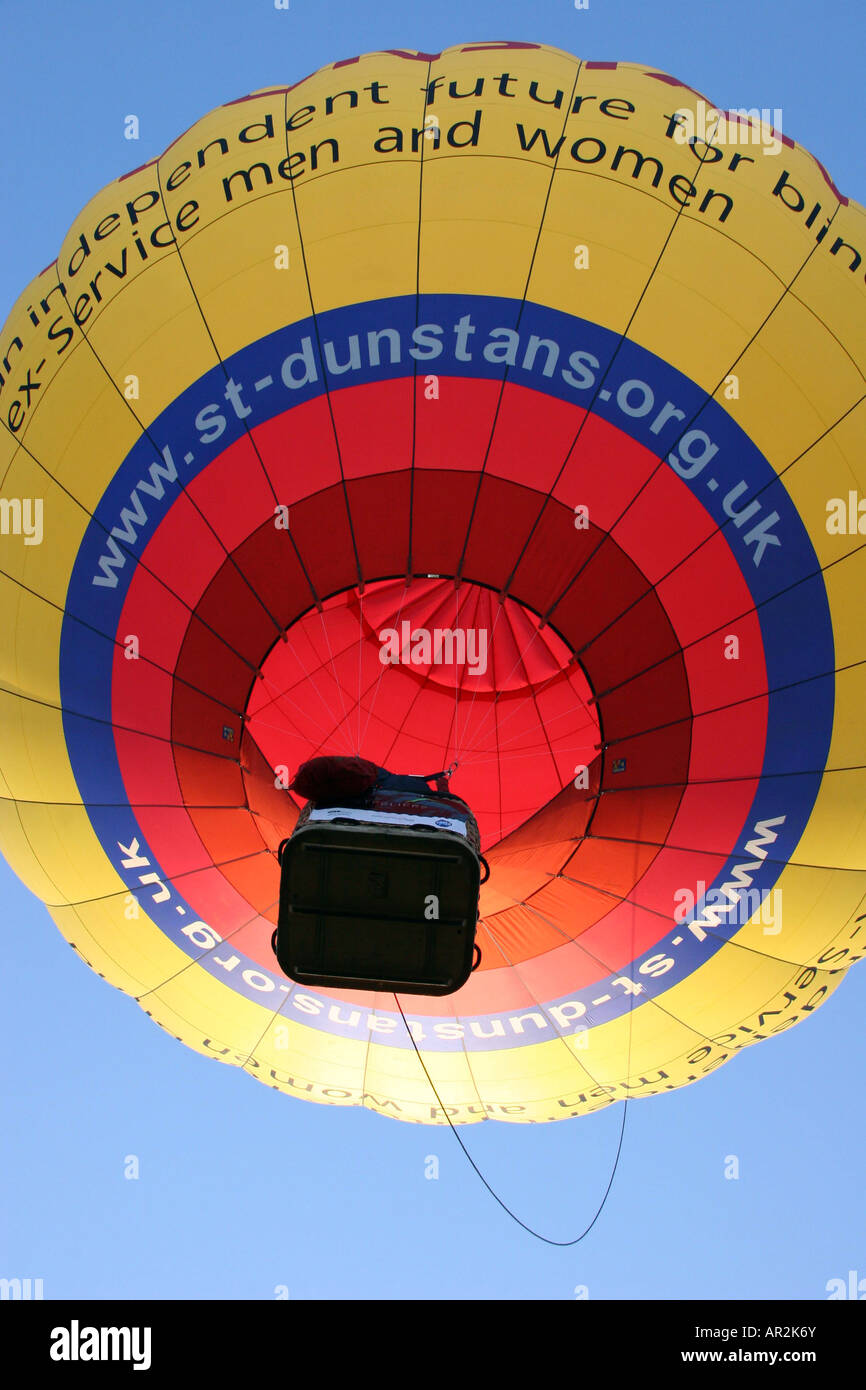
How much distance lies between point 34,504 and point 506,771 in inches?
135

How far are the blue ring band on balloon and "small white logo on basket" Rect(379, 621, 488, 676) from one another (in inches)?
74.4

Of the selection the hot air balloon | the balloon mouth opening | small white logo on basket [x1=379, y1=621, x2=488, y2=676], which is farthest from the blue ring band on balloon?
small white logo on basket [x1=379, y1=621, x2=488, y2=676]

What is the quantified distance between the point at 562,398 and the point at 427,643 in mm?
2224

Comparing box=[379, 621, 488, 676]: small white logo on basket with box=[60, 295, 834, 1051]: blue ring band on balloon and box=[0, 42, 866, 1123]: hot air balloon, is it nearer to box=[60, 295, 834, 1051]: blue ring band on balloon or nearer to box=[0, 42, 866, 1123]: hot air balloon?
box=[0, 42, 866, 1123]: hot air balloon

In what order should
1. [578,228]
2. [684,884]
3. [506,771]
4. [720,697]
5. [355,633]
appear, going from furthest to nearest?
[506,771] → [355,633] → [684,884] → [720,697] → [578,228]

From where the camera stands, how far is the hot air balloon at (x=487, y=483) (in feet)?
15.1

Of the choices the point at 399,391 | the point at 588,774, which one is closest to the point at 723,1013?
the point at 588,774

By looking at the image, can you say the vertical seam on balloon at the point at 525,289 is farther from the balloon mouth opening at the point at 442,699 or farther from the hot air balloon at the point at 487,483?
the balloon mouth opening at the point at 442,699

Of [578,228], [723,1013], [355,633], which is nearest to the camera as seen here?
[578,228]

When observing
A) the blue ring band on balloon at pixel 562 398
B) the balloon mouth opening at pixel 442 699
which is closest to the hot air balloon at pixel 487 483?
the blue ring band on balloon at pixel 562 398

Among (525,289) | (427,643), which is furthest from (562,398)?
(427,643)

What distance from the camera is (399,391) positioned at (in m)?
4.68

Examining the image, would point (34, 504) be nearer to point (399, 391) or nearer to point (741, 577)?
point (399, 391)

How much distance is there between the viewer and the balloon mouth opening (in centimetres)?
643
